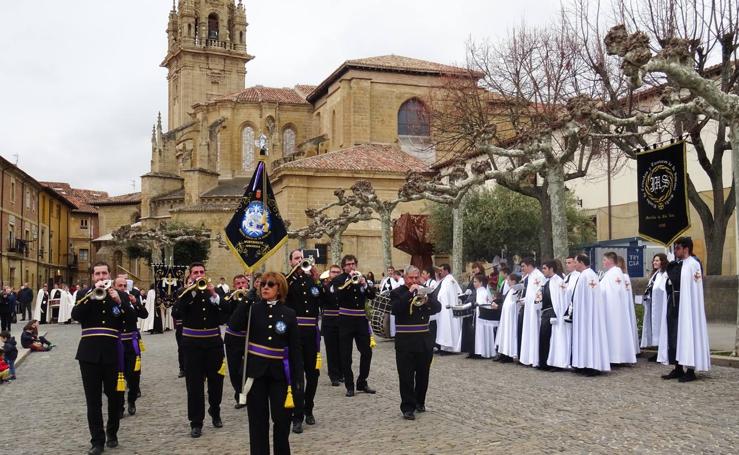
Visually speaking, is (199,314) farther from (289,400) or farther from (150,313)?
(150,313)

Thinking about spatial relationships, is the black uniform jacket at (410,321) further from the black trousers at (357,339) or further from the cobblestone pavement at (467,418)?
the black trousers at (357,339)

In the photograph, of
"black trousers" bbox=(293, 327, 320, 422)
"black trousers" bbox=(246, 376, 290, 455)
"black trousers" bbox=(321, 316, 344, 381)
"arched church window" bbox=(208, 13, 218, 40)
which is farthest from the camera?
"arched church window" bbox=(208, 13, 218, 40)

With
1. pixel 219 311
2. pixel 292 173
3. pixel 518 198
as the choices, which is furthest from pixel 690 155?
pixel 219 311

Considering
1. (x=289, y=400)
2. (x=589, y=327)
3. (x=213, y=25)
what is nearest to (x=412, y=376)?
(x=289, y=400)

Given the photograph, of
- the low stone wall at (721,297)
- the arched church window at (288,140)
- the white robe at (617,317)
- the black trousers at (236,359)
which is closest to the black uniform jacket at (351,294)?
the black trousers at (236,359)

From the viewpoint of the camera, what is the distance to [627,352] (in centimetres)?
1360

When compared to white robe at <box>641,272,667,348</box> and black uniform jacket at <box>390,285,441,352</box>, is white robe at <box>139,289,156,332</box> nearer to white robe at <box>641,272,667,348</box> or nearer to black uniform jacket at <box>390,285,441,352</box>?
white robe at <box>641,272,667,348</box>

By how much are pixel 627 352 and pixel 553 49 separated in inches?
618

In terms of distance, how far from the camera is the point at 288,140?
68.5 metres

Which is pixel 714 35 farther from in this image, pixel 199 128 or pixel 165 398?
pixel 199 128

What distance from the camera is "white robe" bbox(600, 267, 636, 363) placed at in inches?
530

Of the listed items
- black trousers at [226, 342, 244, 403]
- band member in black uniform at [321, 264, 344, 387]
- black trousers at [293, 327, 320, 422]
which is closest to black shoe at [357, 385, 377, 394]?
band member in black uniform at [321, 264, 344, 387]

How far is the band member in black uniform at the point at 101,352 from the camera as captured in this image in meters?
8.06

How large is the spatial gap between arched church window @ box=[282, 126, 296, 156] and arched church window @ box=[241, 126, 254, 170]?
2894 mm
